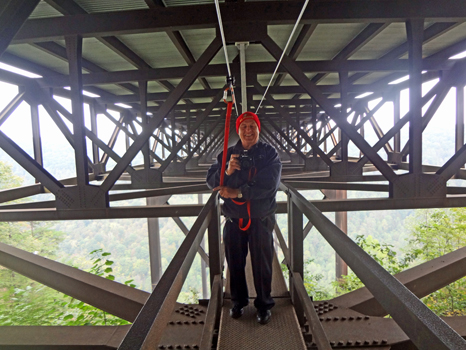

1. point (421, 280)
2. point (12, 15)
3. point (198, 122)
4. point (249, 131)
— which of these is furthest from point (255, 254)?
point (198, 122)

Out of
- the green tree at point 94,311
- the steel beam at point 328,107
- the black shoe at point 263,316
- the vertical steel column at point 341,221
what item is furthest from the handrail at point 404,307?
the vertical steel column at point 341,221

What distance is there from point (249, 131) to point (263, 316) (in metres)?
1.41

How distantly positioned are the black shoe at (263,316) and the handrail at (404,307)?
1.21m

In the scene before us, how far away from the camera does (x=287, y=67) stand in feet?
12.4

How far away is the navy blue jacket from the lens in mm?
2238

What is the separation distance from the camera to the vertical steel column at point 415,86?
3.60m

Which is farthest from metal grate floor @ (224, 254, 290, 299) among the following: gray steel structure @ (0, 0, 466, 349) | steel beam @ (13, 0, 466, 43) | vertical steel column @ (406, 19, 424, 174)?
steel beam @ (13, 0, 466, 43)

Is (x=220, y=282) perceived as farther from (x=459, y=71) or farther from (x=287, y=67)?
(x=459, y=71)

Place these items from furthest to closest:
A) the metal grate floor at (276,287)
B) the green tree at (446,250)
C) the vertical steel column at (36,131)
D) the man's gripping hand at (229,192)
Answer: the green tree at (446,250)
the vertical steel column at (36,131)
the metal grate floor at (276,287)
the man's gripping hand at (229,192)

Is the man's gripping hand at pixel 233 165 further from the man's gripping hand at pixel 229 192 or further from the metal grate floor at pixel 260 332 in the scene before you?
the metal grate floor at pixel 260 332

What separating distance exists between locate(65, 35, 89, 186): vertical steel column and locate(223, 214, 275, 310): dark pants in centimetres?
268

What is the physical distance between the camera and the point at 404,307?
2.84 ft

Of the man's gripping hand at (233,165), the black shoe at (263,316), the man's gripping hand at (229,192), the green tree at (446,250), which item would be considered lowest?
the green tree at (446,250)

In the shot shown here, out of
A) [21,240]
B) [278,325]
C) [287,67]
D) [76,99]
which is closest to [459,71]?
[287,67]
